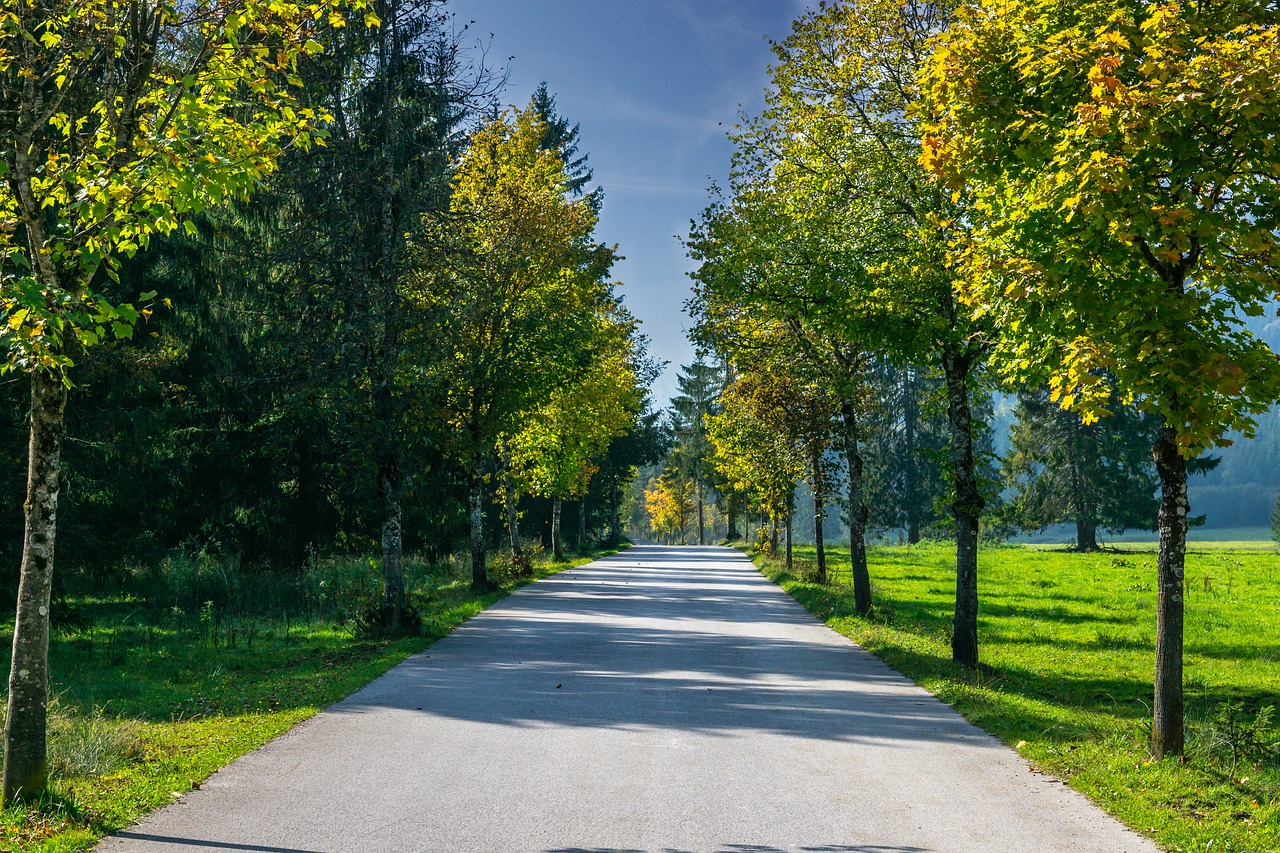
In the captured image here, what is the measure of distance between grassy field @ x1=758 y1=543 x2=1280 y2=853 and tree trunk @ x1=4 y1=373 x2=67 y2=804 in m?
7.39

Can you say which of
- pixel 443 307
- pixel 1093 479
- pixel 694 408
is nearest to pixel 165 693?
pixel 443 307

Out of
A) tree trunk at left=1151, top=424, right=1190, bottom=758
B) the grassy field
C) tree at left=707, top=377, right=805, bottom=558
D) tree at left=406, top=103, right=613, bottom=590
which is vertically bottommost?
the grassy field

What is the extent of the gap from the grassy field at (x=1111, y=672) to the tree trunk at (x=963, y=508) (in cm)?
48

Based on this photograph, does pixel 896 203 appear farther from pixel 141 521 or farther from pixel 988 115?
pixel 141 521

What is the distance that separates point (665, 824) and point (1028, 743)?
13.7 feet

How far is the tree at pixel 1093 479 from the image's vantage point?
167 feet

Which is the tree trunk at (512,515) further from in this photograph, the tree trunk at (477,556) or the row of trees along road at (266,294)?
the tree trunk at (477,556)

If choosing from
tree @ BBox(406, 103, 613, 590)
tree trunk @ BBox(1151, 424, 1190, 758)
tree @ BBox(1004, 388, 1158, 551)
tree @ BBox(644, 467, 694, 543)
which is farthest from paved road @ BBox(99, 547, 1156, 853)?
tree @ BBox(644, 467, 694, 543)

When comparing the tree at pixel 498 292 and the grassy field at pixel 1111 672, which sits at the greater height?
the tree at pixel 498 292

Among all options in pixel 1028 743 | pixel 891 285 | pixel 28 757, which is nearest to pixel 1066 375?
pixel 1028 743

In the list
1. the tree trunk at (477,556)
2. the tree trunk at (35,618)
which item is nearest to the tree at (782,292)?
the tree trunk at (477,556)

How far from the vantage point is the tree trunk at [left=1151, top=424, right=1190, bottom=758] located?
7.80 meters

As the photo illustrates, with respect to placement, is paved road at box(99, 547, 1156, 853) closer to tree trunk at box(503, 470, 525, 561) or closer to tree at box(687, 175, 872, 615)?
tree at box(687, 175, 872, 615)

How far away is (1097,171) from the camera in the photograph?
6.86 m
